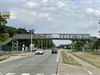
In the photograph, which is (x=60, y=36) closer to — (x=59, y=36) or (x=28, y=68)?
(x=59, y=36)

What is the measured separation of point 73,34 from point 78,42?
76.1ft

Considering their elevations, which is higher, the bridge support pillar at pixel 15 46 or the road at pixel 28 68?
the bridge support pillar at pixel 15 46

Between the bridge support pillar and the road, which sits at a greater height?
the bridge support pillar

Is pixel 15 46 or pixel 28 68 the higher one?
pixel 15 46

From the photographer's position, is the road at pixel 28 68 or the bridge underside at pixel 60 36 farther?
the bridge underside at pixel 60 36

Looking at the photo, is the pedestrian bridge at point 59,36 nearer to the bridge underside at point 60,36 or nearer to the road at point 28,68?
the bridge underside at point 60,36

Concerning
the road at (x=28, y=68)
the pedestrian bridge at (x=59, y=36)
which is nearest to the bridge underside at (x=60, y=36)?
the pedestrian bridge at (x=59, y=36)

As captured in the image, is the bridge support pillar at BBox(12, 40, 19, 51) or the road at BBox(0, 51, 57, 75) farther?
the bridge support pillar at BBox(12, 40, 19, 51)

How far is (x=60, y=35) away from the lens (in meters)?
147

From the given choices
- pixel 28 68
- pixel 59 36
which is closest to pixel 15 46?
pixel 59 36

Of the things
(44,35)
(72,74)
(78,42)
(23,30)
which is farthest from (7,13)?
(23,30)

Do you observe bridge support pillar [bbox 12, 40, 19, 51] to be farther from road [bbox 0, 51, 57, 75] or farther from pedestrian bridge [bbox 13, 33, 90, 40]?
road [bbox 0, 51, 57, 75]

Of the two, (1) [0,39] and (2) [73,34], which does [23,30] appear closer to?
(2) [73,34]

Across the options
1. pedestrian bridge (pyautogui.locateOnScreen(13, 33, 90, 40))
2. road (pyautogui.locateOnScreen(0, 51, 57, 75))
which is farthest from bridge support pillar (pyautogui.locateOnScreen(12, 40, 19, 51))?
road (pyautogui.locateOnScreen(0, 51, 57, 75))
